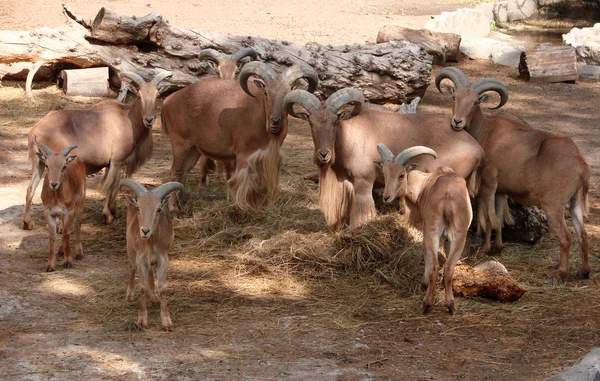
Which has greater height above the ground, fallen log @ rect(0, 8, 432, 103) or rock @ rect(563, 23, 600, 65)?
rock @ rect(563, 23, 600, 65)

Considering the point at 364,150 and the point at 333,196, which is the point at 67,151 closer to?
the point at 333,196

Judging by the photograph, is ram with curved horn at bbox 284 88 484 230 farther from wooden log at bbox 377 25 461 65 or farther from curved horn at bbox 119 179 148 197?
wooden log at bbox 377 25 461 65

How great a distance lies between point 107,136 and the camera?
9273 millimetres

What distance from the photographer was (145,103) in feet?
30.7

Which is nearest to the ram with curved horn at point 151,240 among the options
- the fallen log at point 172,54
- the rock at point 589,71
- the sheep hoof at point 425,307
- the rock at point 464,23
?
the sheep hoof at point 425,307

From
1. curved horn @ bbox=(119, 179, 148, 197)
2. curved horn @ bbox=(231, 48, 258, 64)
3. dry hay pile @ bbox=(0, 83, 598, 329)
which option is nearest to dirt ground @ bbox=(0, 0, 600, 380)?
dry hay pile @ bbox=(0, 83, 598, 329)

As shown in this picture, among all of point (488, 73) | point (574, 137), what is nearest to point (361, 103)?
point (574, 137)

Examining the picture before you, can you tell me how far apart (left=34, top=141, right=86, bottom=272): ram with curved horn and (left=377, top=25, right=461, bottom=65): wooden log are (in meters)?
10.1

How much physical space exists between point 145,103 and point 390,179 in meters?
3.08

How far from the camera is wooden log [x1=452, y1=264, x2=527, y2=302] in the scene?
24.2 feet

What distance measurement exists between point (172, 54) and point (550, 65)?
7.51 metres

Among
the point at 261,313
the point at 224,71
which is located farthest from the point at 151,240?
the point at 224,71

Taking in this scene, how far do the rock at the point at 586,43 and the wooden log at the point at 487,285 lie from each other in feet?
38.2

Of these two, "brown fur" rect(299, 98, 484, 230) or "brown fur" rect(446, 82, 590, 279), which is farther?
"brown fur" rect(299, 98, 484, 230)
